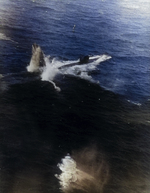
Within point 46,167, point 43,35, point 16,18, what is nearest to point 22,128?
point 46,167

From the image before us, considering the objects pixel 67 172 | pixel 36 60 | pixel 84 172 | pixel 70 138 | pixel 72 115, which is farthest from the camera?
pixel 36 60

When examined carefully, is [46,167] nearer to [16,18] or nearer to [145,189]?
[145,189]

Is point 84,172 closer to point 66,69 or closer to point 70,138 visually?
point 70,138

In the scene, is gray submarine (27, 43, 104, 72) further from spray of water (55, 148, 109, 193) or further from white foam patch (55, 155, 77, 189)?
white foam patch (55, 155, 77, 189)

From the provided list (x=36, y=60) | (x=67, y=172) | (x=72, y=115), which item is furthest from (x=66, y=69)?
(x=67, y=172)

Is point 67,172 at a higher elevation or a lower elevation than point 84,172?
lower

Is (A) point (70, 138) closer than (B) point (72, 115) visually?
Yes

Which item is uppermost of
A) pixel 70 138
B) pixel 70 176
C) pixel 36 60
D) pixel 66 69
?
pixel 36 60
